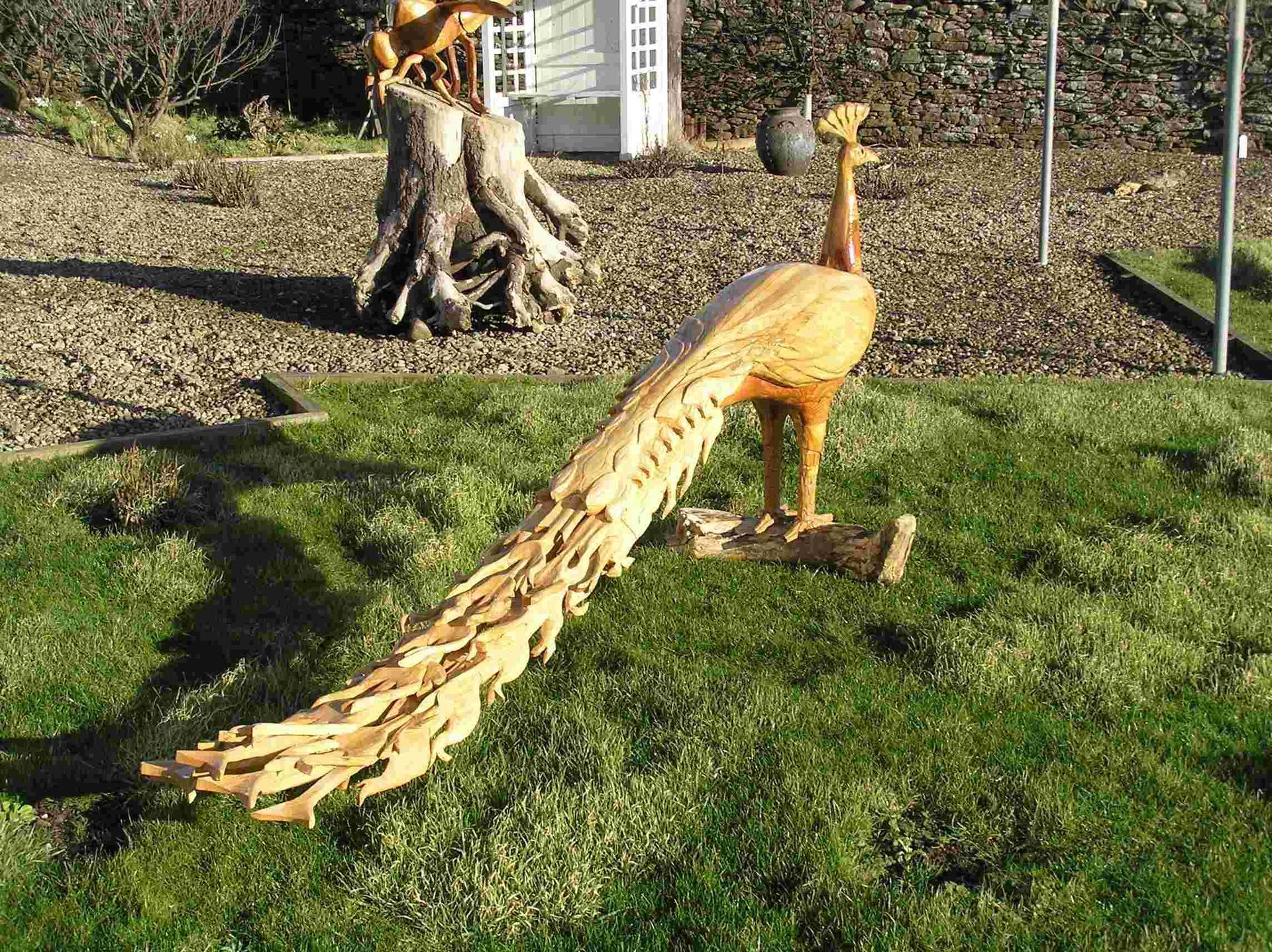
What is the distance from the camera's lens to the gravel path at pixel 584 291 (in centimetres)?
730

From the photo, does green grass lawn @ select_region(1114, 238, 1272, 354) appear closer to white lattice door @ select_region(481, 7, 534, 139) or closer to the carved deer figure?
the carved deer figure

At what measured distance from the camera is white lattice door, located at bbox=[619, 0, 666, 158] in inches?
632

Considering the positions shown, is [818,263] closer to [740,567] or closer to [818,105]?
[740,567]

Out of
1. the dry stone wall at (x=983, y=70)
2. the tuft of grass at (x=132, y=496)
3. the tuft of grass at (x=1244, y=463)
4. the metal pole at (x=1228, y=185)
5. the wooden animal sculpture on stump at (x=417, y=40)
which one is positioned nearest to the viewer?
the tuft of grass at (x=132, y=496)

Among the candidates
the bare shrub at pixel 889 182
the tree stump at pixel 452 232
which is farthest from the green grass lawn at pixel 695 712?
the bare shrub at pixel 889 182


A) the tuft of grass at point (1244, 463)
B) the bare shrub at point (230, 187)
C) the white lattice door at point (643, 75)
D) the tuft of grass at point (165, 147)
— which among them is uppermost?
the white lattice door at point (643, 75)

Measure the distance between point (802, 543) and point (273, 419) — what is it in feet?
10.2

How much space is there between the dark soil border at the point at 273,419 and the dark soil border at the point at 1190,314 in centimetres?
441

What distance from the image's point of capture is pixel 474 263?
8.27m

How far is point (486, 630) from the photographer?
8.37 feet

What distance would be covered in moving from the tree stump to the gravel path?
0.80ft

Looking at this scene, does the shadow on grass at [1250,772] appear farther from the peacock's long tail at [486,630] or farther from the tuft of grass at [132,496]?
the tuft of grass at [132,496]

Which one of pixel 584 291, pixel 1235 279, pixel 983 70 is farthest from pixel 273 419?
pixel 983 70

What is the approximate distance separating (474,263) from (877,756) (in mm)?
5777
